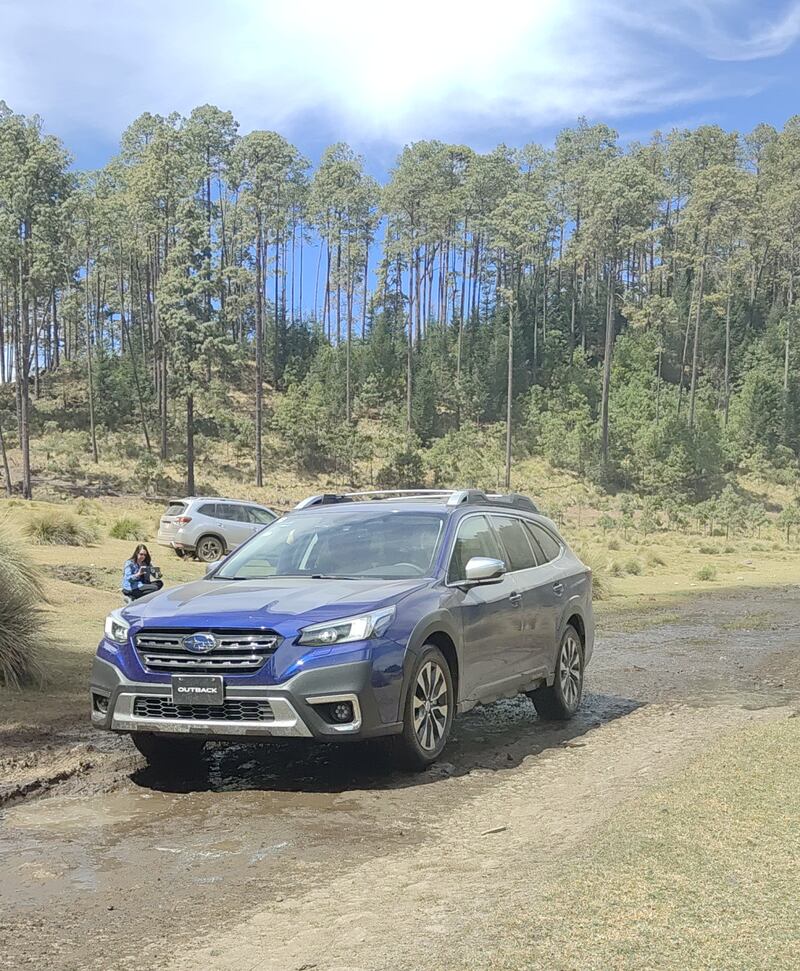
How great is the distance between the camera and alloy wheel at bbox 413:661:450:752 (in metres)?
6.45

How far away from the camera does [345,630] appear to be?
20.1 ft

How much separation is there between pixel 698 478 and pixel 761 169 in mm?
33265

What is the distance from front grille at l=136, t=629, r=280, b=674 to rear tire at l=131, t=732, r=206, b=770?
0.63 meters

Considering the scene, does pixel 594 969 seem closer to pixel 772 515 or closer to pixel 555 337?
pixel 772 515

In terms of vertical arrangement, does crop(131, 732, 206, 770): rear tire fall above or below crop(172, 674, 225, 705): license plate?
below

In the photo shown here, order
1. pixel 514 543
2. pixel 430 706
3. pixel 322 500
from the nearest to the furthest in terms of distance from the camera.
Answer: pixel 430 706 < pixel 514 543 < pixel 322 500

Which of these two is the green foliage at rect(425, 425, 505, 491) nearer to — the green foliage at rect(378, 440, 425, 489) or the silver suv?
the green foliage at rect(378, 440, 425, 489)

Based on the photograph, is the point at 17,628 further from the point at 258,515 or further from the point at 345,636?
the point at 258,515

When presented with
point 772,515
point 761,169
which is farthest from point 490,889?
point 761,169

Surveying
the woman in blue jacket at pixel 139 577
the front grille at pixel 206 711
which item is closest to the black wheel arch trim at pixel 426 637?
the front grille at pixel 206 711

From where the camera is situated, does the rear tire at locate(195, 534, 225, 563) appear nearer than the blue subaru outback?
No

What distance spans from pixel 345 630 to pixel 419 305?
64.7 m

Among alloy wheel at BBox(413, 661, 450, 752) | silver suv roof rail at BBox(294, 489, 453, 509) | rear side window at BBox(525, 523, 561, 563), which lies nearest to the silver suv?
silver suv roof rail at BBox(294, 489, 453, 509)

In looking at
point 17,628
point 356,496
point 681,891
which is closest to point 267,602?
point 356,496
